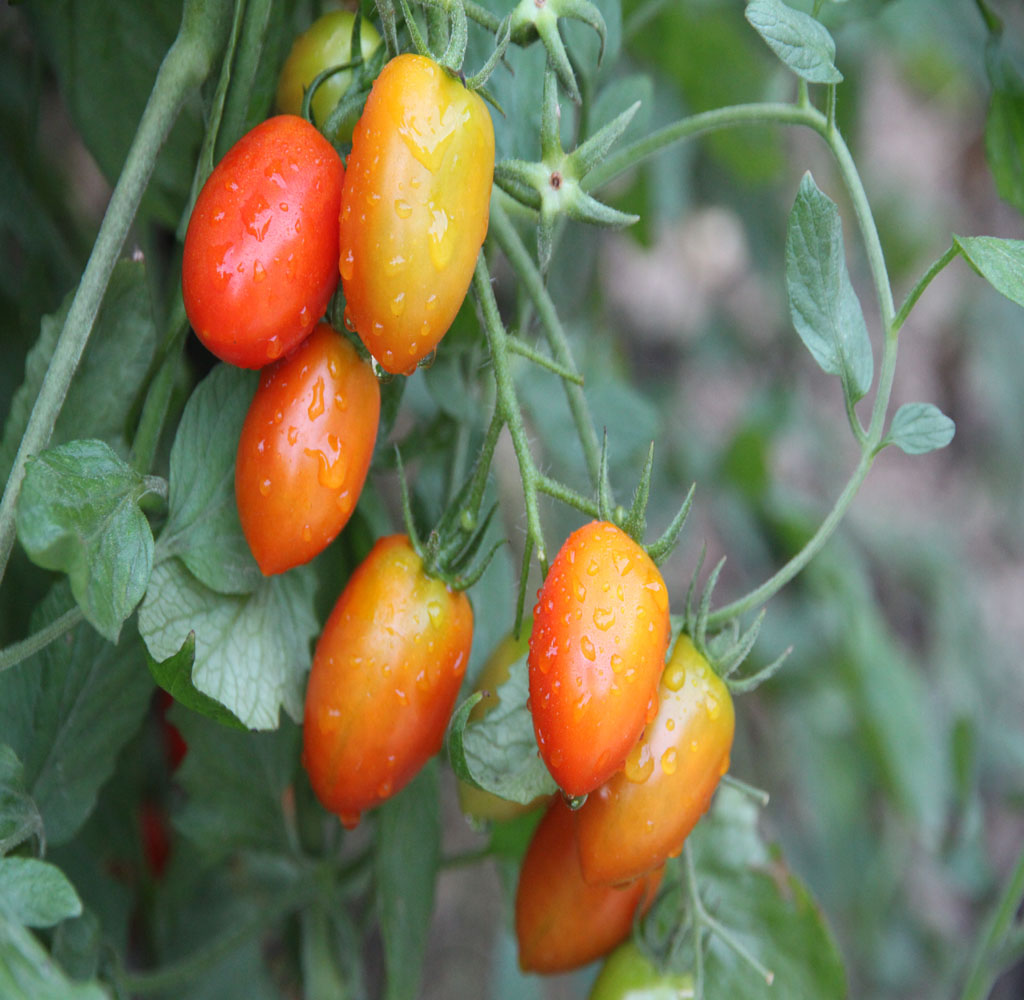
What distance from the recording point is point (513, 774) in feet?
1.55

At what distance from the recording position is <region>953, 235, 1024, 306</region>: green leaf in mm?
467

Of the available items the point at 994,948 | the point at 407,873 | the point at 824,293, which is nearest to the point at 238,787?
the point at 407,873

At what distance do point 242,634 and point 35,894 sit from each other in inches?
5.8

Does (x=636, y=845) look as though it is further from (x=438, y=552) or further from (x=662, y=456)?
(x=662, y=456)

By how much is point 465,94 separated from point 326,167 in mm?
63

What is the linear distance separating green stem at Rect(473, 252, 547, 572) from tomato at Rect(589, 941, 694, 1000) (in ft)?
0.83

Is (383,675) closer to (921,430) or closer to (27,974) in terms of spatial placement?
(27,974)

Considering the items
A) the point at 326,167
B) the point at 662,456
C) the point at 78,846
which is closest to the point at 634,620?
the point at 326,167

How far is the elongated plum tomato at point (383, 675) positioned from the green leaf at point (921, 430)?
0.75 ft

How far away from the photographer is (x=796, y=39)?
47 cm

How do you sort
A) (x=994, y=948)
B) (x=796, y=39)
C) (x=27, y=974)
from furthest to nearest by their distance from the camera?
(x=994, y=948) → (x=796, y=39) → (x=27, y=974)

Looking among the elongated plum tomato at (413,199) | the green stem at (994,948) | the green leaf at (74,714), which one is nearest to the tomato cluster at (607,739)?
the elongated plum tomato at (413,199)

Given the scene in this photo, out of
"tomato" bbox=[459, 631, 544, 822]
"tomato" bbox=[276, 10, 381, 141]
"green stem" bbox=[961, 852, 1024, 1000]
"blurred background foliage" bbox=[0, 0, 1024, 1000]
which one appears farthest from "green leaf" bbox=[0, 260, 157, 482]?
"green stem" bbox=[961, 852, 1024, 1000]

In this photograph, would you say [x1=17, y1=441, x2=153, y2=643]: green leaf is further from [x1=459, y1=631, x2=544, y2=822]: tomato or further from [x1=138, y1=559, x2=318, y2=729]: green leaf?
[x1=459, y1=631, x2=544, y2=822]: tomato
